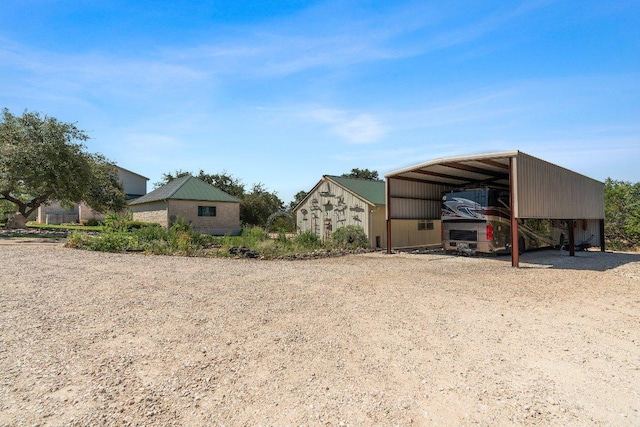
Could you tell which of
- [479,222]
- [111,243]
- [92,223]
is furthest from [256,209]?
[479,222]

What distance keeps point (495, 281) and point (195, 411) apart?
360 inches

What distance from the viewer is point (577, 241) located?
2122cm

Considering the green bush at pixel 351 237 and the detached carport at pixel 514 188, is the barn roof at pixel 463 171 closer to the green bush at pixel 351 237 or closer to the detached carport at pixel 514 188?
the detached carport at pixel 514 188

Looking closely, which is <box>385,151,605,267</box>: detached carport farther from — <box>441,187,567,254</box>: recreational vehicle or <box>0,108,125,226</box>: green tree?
<box>0,108,125,226</box>: green tree

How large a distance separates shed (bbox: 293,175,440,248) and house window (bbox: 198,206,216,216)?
10270 millimetres

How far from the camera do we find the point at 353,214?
69.4 ft

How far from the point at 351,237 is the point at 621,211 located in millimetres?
19046

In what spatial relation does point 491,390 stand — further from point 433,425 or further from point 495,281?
point 495,281

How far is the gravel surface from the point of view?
3467 mm

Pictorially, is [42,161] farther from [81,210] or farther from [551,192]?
[551,192]

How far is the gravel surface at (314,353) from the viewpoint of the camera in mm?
3467

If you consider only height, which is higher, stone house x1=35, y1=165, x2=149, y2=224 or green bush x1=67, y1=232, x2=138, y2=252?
stone house x1=35, y1=165, x2=149, y2=224

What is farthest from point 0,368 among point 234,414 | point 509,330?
point 509,330

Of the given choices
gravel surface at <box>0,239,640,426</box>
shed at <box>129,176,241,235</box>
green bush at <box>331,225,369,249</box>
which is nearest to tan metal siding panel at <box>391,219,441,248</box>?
green bush at <box>331,225,369,249</box>
